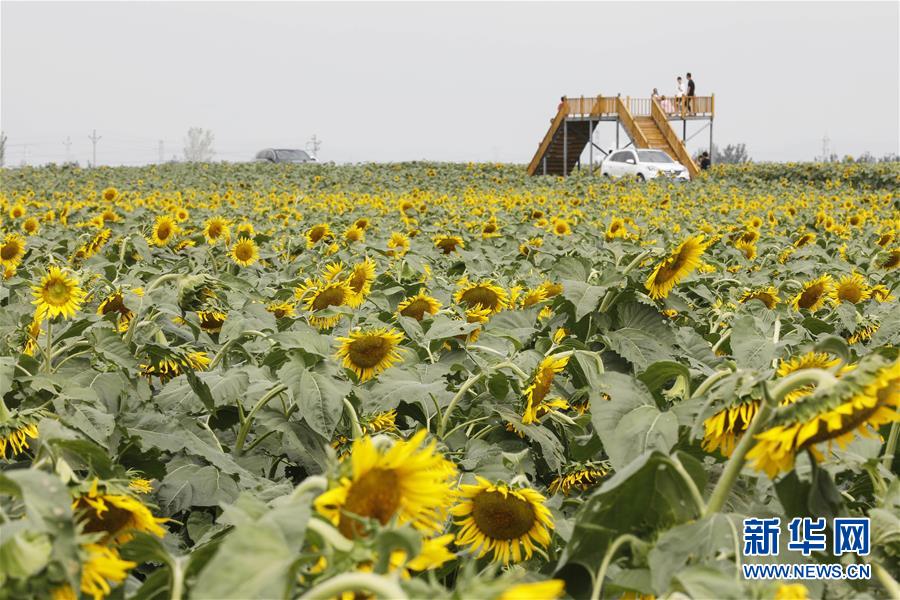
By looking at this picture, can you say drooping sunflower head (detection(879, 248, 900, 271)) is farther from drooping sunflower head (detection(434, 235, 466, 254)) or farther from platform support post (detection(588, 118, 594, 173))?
platform support post (detection(588, 118, 594, 173))

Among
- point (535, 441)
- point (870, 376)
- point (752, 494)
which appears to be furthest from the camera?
point (535, 441)

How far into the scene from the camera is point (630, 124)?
28.1 metres

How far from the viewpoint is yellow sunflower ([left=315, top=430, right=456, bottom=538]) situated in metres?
0.94

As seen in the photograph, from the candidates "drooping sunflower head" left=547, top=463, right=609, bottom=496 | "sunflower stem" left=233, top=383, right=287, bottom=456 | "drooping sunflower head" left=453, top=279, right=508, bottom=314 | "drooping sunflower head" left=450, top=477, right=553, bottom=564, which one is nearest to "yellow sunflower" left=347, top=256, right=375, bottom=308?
"drooping sunflower head" left=453, top=279, right=508, bottom=314

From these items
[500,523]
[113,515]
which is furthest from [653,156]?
[113,515]

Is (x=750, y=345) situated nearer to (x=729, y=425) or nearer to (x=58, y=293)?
(x=729, y=425)

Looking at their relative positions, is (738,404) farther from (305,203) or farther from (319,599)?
(305,203)

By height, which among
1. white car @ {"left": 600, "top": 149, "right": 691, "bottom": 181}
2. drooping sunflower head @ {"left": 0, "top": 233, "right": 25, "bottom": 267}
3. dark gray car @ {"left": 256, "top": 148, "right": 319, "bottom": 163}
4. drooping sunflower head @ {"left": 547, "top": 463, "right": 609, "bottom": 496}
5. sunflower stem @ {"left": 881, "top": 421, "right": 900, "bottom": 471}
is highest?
dark gray car @ {"left": 256, "top": 148, "right": 319, "bottom": 163}

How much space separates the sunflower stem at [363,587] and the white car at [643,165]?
23205 mm

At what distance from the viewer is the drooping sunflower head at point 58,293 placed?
2453mm

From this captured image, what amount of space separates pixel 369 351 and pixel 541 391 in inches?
21.0

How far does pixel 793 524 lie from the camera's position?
1.17 metres

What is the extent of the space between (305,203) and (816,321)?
9.32 meters

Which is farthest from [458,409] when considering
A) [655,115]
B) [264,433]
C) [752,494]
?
[655,115]
